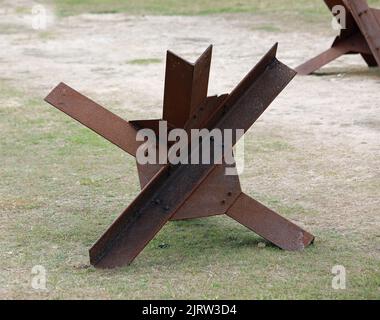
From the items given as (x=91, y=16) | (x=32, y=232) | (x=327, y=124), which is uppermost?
(x=91, y=16)

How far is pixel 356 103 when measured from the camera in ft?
29.7

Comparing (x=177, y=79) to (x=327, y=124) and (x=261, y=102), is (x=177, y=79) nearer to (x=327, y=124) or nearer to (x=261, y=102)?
(x=261, y=102)

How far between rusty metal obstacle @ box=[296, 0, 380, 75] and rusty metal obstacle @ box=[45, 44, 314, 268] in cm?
497

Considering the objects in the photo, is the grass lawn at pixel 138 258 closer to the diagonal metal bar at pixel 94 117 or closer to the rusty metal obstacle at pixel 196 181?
the rusty metal obstacle at pixel 196 181

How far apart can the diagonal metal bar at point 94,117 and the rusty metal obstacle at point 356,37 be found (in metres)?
5.00

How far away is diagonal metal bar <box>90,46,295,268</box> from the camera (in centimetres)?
471

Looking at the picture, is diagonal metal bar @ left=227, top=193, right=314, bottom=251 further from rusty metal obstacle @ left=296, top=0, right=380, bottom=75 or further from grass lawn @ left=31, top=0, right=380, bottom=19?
grass lawn @ left=31, top=0, right=380, bottom=19

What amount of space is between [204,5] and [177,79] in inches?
461

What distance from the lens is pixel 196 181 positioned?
15.9 feet

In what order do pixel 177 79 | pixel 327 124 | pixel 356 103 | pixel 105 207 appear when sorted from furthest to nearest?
pixel 356 103
pixel 327 124
pixel 105 207
pixel 177 79

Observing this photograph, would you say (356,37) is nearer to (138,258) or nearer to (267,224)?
(267,224)

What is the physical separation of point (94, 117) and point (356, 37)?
5.65m

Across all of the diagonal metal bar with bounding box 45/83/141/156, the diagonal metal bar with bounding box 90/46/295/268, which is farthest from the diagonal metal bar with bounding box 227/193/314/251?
the diagonal metal bar with bounding box 45/83/141/156

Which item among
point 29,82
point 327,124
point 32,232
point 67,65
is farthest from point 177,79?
point 67,65
